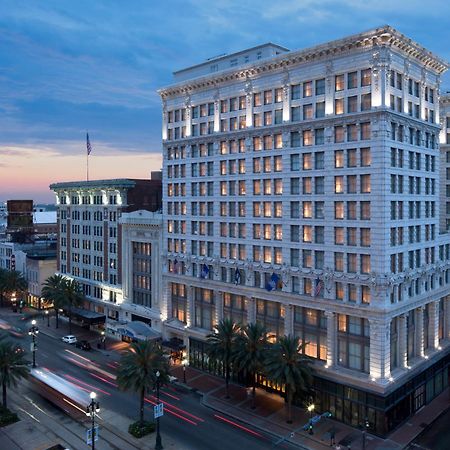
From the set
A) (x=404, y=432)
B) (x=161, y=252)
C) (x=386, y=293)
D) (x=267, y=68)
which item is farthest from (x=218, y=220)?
(x=404, y=432)

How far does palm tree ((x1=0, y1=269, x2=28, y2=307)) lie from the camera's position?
100 m

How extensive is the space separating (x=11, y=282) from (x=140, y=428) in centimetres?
6508

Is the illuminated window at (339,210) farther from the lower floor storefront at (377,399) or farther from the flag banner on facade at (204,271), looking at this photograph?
the flag banner on facade at (204,271)

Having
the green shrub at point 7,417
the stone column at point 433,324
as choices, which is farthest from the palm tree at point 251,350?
the green shrub at point 7,417

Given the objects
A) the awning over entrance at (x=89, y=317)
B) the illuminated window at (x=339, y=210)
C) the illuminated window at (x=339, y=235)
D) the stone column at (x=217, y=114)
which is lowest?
the awning over entrance at (x=89, y=317)

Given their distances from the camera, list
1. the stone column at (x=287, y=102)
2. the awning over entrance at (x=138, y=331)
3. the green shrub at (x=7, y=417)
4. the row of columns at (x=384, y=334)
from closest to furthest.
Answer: the row of columns at (x=384, y=334)
the green shrub at (x=7, y=417)
the stone column at (x=287, y=102)
the awning over entrance at (x=138, y=331)

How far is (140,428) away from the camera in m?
47.2

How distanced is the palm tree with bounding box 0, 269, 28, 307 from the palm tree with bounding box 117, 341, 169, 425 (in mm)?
62954

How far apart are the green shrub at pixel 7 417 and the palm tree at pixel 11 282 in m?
54.1

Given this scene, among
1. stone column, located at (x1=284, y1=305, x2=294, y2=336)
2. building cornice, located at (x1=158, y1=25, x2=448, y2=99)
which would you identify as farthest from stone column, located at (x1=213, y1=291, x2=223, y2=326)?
building cornice, located at (x1=158, y1=25, x2=448, y2=99)

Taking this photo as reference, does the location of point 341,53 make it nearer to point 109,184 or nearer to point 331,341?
point 331,341

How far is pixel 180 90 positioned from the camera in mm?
69938

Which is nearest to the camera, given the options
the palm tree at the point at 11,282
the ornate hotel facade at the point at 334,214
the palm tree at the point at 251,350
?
the ornate hotel facade at the point at 334,214

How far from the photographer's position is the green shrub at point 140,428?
154 ft
